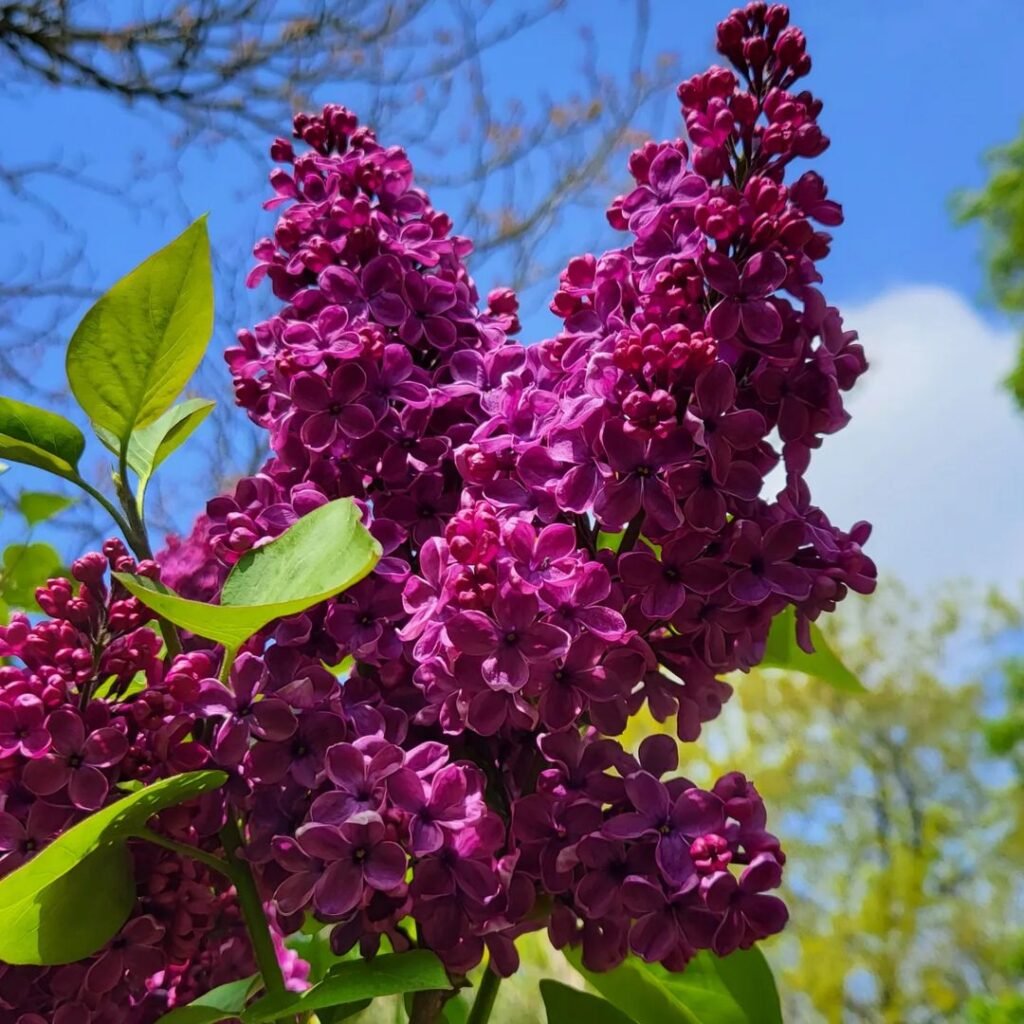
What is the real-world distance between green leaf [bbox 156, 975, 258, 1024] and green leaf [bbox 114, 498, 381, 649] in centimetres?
10

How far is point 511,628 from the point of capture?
0.29 metres

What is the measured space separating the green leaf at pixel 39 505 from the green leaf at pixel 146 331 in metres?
0.15

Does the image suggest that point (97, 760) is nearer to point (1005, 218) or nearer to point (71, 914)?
point (71, 914)

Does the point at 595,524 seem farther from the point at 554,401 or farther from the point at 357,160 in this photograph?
the point at 357,160

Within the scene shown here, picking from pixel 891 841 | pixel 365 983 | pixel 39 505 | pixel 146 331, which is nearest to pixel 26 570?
pixel 39 505

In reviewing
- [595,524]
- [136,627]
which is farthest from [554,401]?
[136,627]

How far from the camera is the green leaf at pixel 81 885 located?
0.27 meters

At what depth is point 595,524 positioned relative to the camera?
0.34 metres

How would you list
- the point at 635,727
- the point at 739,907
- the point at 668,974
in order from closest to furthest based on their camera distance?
the point at 739,907 → the point at 668,974 → the point at 635,727

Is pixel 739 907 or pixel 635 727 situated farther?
pixel 635 727

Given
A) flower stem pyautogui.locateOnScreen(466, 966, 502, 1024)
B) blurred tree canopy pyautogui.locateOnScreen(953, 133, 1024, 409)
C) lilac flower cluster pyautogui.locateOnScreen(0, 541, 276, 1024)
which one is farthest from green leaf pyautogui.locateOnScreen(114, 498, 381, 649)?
blurred tree canopy pyautogui.locateOnScreen(953, 133, 1024, 409)

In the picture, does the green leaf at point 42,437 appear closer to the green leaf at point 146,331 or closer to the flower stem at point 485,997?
the green leaf at point 146,331

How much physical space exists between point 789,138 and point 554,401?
11 cm

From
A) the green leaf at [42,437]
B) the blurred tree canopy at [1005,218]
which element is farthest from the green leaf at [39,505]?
the blurred tree canopy at [1005,218]
